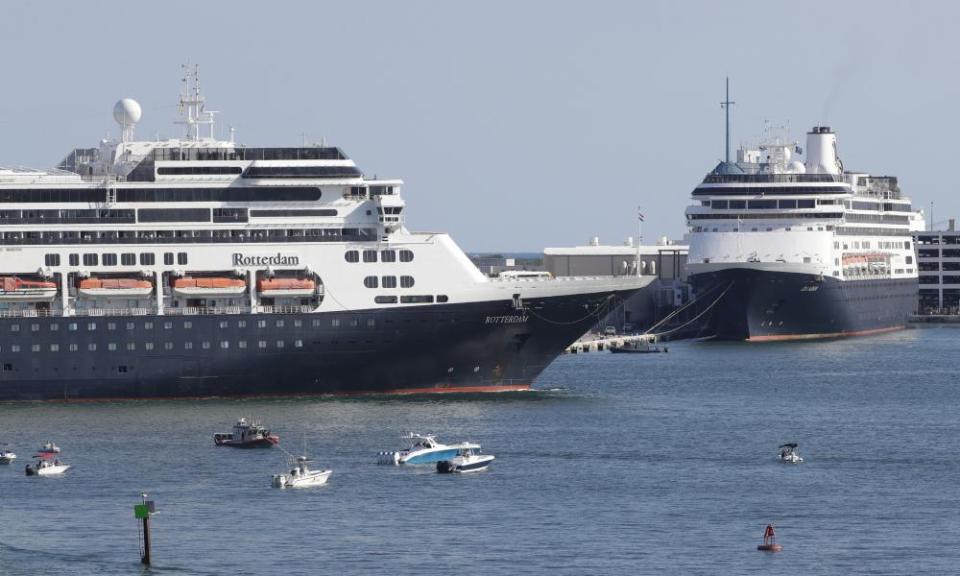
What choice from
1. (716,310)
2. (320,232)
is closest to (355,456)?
(320,232)

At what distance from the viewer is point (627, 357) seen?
4537 inches

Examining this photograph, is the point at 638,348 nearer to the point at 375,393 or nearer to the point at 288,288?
the point at 375,393

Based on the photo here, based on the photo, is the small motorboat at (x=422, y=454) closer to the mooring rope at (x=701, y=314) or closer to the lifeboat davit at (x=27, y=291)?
the lifeboat davit at (x=27, y=291)

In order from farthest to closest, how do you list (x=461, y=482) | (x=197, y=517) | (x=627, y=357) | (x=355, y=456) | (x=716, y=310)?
(x=716, y=310) < (x=627, y=357) < (x=355, y=456) < (x=461, y=482) < (x=197, y=517)

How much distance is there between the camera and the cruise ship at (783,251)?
126438 millimetres

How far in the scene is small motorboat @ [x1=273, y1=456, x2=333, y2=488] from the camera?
193 feet

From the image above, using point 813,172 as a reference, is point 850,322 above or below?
below

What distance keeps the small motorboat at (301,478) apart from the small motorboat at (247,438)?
24.2 ft

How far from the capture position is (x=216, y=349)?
77875mm

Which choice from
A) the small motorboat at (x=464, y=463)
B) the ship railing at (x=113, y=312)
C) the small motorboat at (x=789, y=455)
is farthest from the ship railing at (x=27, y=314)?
the small motorboat at (x=789, y=455)

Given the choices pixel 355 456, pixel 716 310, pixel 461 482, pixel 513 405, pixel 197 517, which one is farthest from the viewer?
pixel 716 310

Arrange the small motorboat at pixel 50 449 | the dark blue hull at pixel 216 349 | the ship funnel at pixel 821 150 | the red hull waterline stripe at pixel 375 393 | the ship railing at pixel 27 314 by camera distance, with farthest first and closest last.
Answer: the ship funnel at pixel 821 150
the red hull waterline stripe at pixel 375 393
the ship railing at pixel 27 314
the dark blue hull at pixel 216 349
the small motorboat at pixel 50 449

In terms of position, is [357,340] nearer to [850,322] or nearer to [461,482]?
[461,482]

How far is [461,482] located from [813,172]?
78.7m
